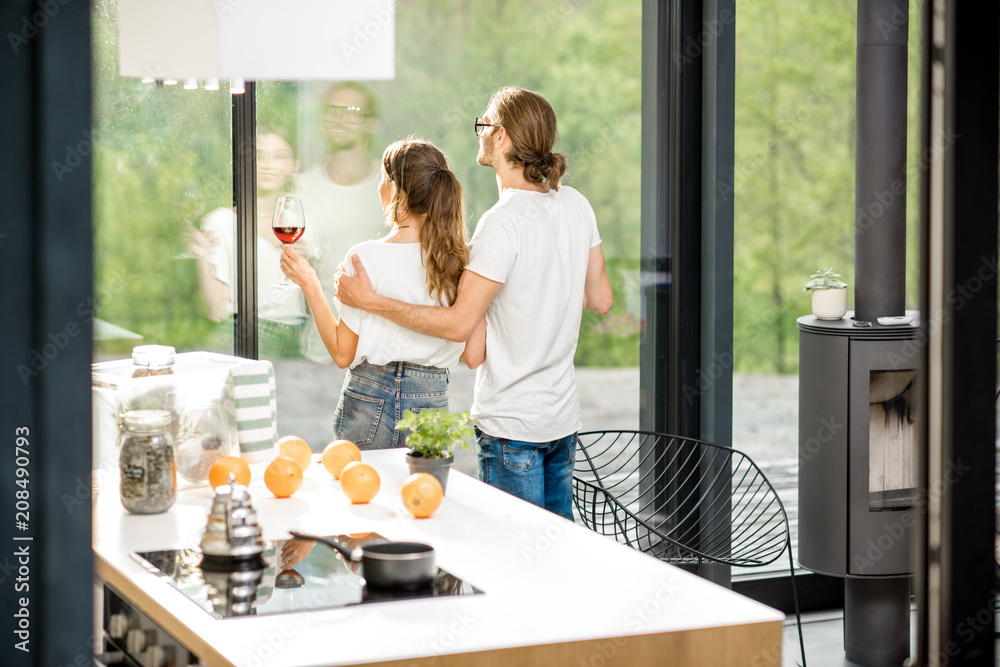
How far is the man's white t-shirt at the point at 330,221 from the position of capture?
132 inches

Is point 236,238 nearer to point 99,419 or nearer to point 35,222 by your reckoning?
point 99,419

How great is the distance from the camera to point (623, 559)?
5.69 feet

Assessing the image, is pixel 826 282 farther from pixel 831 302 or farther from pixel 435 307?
pixel 435 307

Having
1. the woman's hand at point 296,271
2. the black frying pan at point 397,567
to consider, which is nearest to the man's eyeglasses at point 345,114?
the woman's hand at point 296,271

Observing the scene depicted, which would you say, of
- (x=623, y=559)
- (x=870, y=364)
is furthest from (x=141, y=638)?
(x=870, y=364)

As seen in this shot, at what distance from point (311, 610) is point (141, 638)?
0.30m

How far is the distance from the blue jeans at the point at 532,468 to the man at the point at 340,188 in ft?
3.00

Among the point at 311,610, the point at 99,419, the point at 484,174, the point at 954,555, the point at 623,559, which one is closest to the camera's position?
the point at 954,555

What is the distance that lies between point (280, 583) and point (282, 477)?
516 millimetres

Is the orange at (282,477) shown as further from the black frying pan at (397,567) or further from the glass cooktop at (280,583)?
the black frying pan at (397,567)

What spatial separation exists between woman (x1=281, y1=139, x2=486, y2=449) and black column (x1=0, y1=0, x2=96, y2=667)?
194 cm

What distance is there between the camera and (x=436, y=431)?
2.10 metres

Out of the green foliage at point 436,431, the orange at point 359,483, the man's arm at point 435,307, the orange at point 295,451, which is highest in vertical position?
the man's arm at point 435,307

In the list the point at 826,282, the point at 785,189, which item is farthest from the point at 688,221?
the point at 785,189
